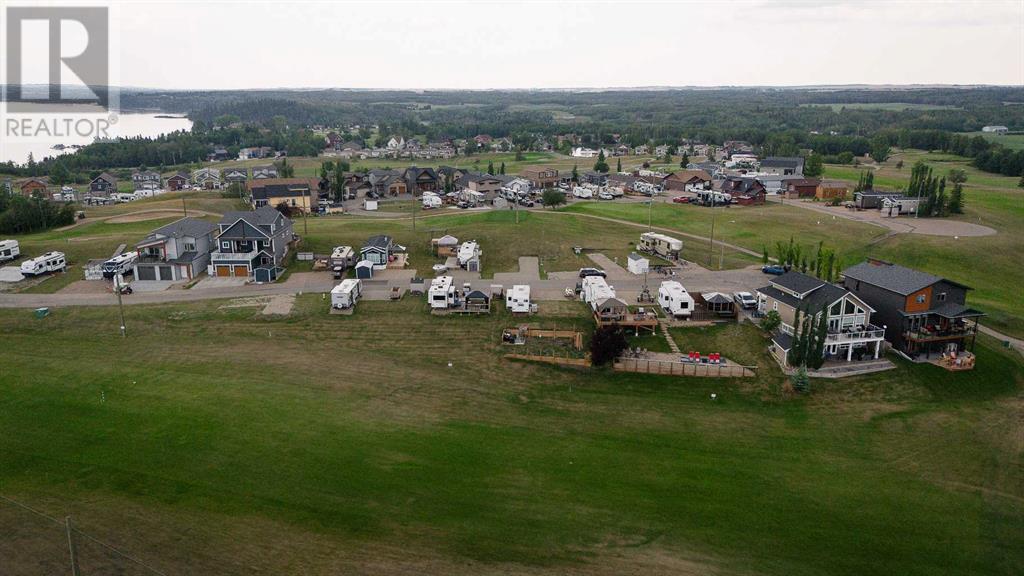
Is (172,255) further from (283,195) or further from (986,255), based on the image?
(986,255)

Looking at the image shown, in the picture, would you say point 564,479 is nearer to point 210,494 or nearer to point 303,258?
point 210,494

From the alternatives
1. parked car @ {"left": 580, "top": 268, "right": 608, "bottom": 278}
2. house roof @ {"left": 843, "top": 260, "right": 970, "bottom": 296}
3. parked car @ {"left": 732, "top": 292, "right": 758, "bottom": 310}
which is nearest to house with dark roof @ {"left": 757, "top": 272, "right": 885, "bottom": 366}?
house roof @ {"left": 843, "top": 260, "right": 970, "bottom": 296}

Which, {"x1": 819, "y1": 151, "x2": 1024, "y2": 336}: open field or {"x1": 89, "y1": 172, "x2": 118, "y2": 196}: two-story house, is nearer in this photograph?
{"x1": 819, "y1": 151, "x2": 1024, "y2": 336}: open field

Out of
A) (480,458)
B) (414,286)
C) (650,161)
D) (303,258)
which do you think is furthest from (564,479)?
(650,161)

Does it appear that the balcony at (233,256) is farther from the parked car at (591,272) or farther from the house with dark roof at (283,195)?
the parked car at (591,272)

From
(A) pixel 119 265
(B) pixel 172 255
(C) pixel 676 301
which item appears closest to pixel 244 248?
(B) pixel 172 255

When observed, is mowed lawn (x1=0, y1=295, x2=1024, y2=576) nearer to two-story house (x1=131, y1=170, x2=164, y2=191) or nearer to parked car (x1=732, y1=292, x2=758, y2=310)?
parked car (x1=732, y1=292, x2=758, y2=310)
